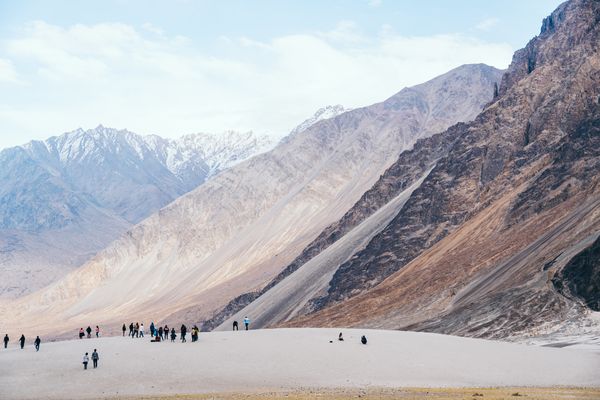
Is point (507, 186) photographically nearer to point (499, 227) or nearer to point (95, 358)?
point (499, 227)

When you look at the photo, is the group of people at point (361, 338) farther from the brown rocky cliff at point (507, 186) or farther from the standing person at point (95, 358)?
the brown rocky cliff at point (507, 186)

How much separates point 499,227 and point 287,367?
81401 mm

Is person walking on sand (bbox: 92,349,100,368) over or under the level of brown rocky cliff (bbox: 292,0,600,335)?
under

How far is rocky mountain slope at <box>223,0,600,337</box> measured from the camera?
287ft

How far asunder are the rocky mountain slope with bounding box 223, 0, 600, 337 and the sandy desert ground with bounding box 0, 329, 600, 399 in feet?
93.0

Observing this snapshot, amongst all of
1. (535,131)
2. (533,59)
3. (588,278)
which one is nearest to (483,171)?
(535,131)

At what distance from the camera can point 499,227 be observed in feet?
397

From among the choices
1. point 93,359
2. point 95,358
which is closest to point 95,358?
point 95,358

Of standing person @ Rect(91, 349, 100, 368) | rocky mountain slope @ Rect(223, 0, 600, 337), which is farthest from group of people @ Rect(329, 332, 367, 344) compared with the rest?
rocky mountain slope @ Rect(223, 0, 600, 337)

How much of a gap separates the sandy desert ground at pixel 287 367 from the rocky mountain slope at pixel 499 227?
2836 cm

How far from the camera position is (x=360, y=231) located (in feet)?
555

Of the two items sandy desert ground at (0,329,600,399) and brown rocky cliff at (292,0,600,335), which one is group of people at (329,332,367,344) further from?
brown rocky cliff at (292,0,600,335)

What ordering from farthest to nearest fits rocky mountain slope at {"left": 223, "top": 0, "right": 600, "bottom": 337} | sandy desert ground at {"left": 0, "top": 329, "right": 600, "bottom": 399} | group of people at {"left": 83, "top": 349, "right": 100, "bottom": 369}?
rocky mountain slope at {"left": 223, "top": 0, "right": 600, "bottom": 337} → group of people at {"left": 83, "top": 349, "right": 100, "bottom": 369} → sandy desert ground at {"left": 0, "top": 329, "right": 600, "bottom": 399}

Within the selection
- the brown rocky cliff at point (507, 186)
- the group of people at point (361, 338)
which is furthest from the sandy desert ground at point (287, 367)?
the brown rocky cliff at point (507, 186)
